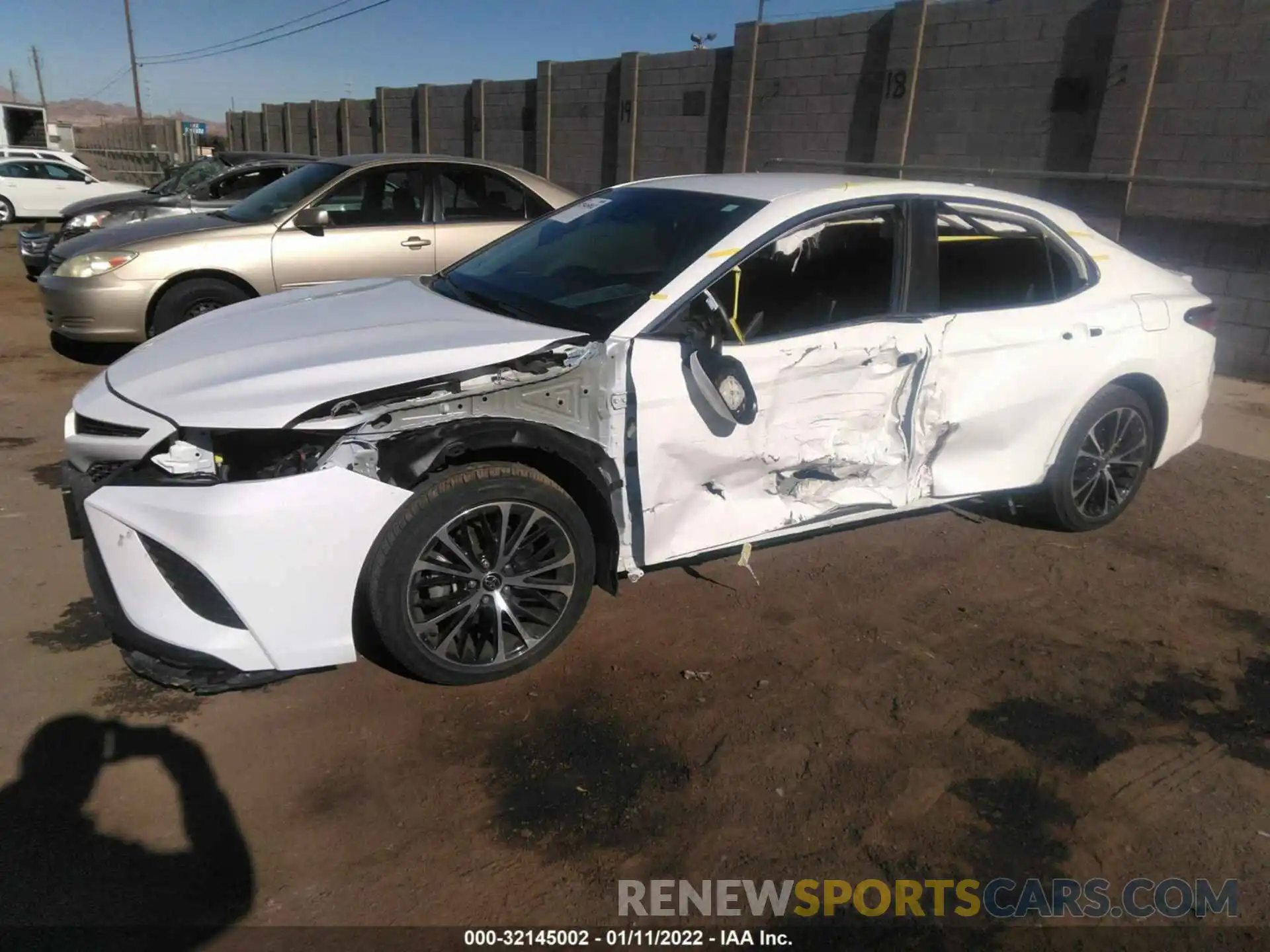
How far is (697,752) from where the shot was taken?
3.02m

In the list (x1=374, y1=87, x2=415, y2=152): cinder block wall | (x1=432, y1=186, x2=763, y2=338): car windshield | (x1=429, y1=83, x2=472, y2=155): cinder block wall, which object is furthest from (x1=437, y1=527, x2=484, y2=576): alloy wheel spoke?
(x1=374, y1=87, x2=415, y2=152): cinder block wall

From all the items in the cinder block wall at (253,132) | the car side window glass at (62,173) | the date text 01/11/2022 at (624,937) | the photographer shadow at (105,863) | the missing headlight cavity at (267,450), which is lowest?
the date text 01/11/2022 at (624,937)

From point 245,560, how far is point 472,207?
5.56 m

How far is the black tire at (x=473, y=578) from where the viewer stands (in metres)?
2.97

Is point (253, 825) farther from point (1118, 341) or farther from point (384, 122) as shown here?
point (384, 122)

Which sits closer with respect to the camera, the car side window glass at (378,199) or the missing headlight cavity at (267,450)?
the missing headlight cavity at (267,450)

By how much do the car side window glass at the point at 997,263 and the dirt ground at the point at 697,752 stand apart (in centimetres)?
132

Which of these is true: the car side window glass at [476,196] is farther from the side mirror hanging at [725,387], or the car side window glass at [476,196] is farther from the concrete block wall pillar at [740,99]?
the concrete block wall pillar at [740,99]

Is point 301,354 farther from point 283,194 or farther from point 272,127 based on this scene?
point 272,127

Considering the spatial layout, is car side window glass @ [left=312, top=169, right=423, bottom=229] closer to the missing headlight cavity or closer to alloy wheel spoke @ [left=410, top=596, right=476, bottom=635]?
the missing headlight cavity

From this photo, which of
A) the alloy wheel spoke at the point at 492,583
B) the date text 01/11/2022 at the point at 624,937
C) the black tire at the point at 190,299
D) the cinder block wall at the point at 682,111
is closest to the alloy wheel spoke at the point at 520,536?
the alloy wheel spoke at the point at 492,583

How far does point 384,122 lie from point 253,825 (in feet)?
86.3

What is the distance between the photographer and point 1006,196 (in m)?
4.49

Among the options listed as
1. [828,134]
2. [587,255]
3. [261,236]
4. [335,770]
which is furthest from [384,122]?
[335,770]
